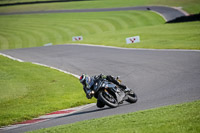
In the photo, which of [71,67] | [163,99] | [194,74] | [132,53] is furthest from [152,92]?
[132,53]

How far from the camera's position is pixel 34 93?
15805mm

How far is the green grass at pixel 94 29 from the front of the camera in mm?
34266

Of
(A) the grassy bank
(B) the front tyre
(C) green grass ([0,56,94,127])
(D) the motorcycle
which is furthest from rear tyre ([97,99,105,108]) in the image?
(A) the grassy bank

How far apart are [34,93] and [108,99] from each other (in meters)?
4.96

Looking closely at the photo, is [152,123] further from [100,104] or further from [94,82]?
[100,104]

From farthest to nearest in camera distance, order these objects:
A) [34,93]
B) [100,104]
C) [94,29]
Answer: [94,29]
[34,93]
[100,104]

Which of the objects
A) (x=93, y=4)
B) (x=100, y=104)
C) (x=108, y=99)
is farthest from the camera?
(x=93, y=4)

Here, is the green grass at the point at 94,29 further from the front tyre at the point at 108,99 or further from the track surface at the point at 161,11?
the front tyre at the point at 108,99

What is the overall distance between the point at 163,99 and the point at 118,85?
5.09ft

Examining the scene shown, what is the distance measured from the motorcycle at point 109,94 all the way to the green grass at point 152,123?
7.06 feet

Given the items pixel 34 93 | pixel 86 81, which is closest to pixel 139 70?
pixel 34 93

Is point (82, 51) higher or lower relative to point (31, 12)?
lower

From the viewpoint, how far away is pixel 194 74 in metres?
16.2

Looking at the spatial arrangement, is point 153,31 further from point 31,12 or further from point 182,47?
point 31,12
